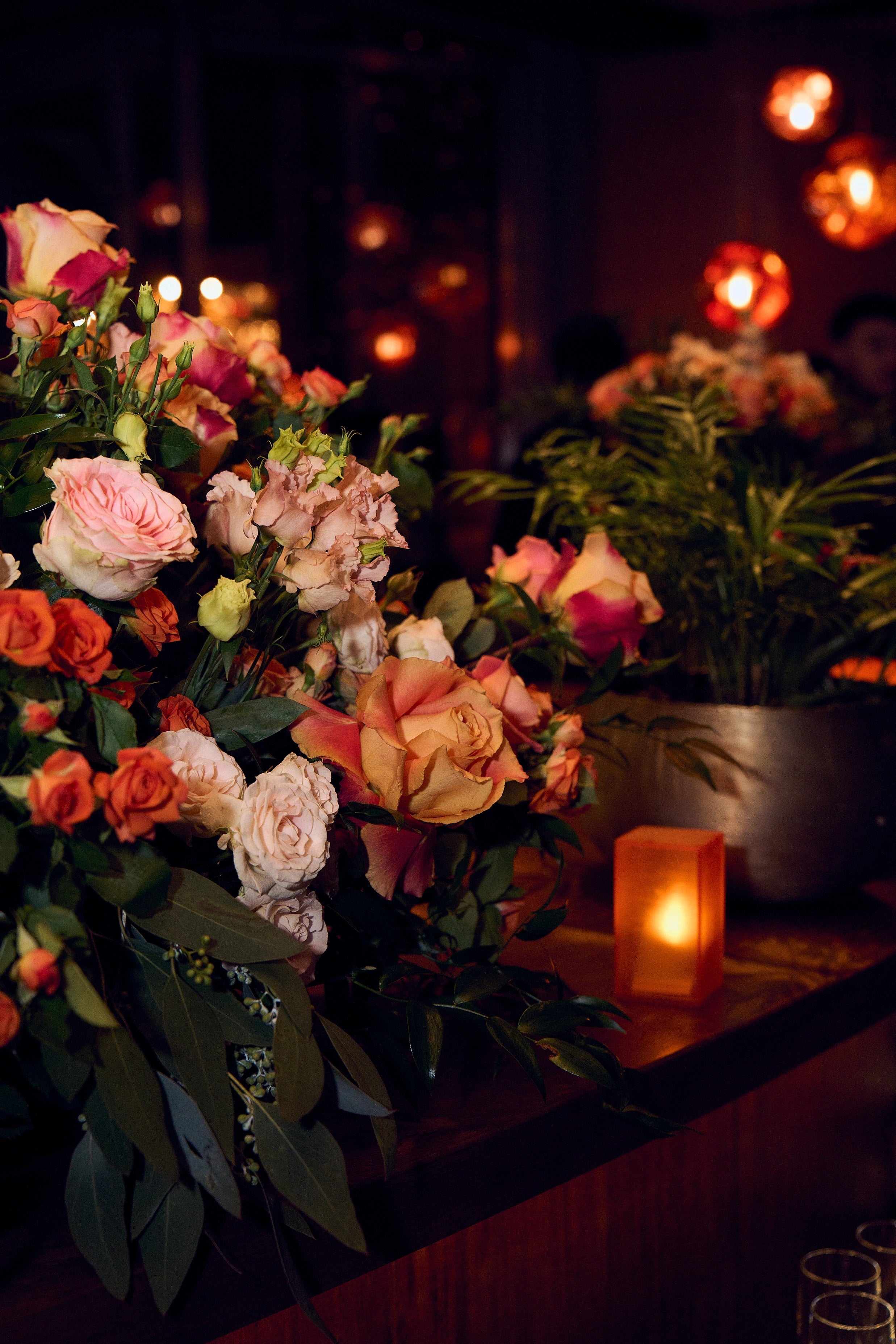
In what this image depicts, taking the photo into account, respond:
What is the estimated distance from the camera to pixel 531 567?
85 cm

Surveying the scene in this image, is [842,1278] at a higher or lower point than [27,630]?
lower

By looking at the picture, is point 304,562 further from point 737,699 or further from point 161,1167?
point 737,699

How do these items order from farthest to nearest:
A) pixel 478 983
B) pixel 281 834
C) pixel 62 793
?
1. pixel 478 983
2. pixel 281 834
3. pixel 62 793

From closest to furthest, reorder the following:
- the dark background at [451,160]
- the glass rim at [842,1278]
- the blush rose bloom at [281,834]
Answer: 1. the blush rose bloom at [281,834]
2. the glass rim at [842,1278]
3. the dark background at [451,160]

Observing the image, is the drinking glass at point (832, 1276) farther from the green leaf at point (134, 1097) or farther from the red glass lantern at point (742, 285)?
the red glass lantern at point (742, 285)

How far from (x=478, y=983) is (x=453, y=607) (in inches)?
10.4

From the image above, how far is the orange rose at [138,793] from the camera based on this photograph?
491 mm

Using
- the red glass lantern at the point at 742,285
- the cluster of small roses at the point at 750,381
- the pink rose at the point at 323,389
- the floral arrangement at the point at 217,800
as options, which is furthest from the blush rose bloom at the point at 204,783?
the red glass lantern at the point at 742,285

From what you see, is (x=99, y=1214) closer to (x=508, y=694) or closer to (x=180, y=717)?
(x=180, y=717)

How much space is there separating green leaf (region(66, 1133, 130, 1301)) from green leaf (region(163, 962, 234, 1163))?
0.05 meters

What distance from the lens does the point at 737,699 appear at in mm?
1076

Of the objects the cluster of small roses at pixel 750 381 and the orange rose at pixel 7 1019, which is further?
the cluster of small roses at pixel 750 381

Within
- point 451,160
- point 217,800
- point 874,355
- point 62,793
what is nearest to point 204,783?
point 217,800

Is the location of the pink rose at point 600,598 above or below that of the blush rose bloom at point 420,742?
above
